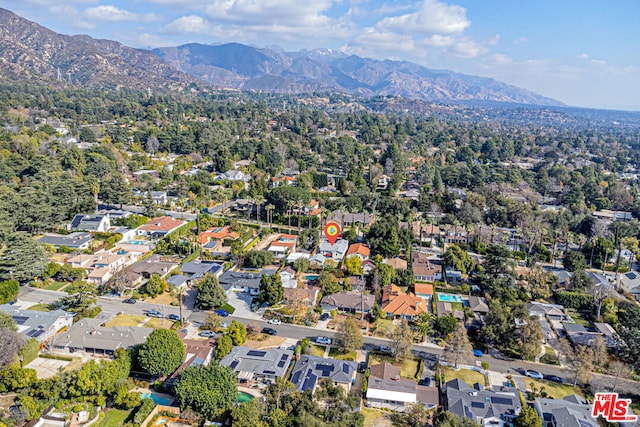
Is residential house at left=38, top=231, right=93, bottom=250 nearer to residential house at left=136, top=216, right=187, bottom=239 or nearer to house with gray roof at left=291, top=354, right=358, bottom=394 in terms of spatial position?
residential house at left=136, top=216, right=187, bottom=239

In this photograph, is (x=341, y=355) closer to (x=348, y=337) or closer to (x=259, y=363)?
(x=348, y=337)

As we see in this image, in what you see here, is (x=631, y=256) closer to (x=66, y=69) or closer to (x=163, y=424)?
(x=163, y=424)

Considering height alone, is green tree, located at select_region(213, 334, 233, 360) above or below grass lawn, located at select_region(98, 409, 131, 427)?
above

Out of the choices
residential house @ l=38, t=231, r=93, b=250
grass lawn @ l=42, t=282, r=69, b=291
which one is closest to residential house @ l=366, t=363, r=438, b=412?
grass lawn @ l=42, t=282, r=69, b=291

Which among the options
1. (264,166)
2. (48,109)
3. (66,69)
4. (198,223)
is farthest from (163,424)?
(66,69)

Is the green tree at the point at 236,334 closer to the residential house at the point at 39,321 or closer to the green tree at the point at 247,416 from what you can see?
the green tree at the point at 247,416
